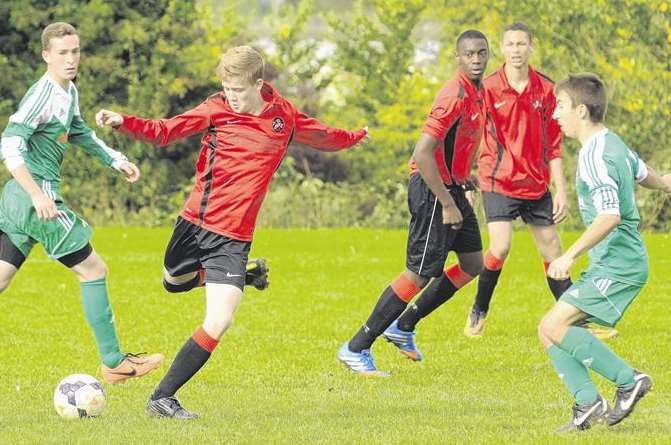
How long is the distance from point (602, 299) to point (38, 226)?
10.8ft

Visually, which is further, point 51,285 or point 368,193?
point 368,193

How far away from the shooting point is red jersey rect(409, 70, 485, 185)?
8430mm

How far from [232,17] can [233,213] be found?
31046 mm

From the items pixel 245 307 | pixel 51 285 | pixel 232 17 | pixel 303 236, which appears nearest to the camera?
pixel 245 307

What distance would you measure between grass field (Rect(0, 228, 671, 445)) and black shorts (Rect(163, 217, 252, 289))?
0.76 meters

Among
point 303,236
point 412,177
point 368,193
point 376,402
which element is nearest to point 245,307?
point 412,177

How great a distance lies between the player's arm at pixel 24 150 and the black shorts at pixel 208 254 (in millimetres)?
719

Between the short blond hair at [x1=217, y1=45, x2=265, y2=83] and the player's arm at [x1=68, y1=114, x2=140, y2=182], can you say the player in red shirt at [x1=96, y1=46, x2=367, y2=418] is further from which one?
the player's arm at [x1=68, y1=114, x2=140, y2=182]

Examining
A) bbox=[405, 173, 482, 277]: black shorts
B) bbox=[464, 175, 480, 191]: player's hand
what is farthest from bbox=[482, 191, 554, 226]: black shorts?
bbox=[405, 173, 482, 277]: black shorts

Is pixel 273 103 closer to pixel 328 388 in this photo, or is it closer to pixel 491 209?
pixel 328 388

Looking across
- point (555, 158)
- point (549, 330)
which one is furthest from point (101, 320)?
point (555, 158)

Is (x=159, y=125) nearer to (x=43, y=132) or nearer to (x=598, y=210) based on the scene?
(x=43, y=132)

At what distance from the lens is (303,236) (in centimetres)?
2145

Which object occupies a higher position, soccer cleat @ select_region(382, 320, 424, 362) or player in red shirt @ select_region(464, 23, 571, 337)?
player in red shirt @ select_region(464, 23, 571, 337)
